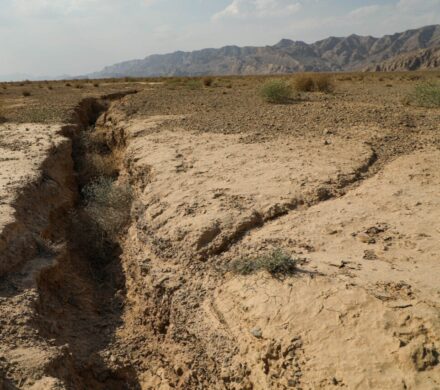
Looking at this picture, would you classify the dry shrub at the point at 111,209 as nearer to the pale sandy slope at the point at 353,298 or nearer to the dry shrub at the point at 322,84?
the pale sandy slope at the point at 353,298

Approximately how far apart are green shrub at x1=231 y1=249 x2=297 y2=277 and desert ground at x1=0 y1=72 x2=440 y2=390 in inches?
0.6

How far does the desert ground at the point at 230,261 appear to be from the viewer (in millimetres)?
3184

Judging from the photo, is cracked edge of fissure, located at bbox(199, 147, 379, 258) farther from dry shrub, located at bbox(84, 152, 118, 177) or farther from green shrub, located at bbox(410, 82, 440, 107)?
green shrub, located at bbox(410, 82, 440, 107)

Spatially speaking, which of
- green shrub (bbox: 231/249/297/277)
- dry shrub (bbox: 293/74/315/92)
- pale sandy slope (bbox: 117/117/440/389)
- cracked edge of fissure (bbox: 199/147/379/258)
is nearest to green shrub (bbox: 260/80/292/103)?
dry shrub (bbox: 293/74/315/92)

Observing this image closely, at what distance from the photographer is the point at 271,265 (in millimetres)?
3863

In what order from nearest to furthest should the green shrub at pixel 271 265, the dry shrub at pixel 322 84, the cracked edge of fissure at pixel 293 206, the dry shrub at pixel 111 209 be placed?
the green shrub at pixel 271 265 < the cracked edge of fissure at pixel 293 206 < the dry shrub at pixel 111 209 < the dry shrub at pixel 322 84

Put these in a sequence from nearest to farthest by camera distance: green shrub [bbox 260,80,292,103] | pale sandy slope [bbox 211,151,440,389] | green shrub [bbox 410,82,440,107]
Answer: pale sandy slope [bbox 211,151,440,389]
green shrub [bbox 410,82,440,107]
green shrub [bbox 260,80,292,103]

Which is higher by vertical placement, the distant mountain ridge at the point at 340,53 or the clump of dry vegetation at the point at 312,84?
the distant mountain ridge at the point at 340,53

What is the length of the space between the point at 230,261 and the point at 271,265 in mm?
584

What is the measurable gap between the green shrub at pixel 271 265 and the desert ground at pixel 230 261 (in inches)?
0.6

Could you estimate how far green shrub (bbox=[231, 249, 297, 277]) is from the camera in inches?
150

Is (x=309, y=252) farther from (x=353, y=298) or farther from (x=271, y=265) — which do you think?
(x=353, y=298)

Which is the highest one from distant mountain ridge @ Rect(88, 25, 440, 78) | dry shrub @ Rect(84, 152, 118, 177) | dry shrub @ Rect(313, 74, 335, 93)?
distant mountain ridge @ Rect(88, 25, 440, 78)

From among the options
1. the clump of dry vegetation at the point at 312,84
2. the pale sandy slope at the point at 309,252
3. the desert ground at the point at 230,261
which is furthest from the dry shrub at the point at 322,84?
the pale sandy slope at the point at 309,252
